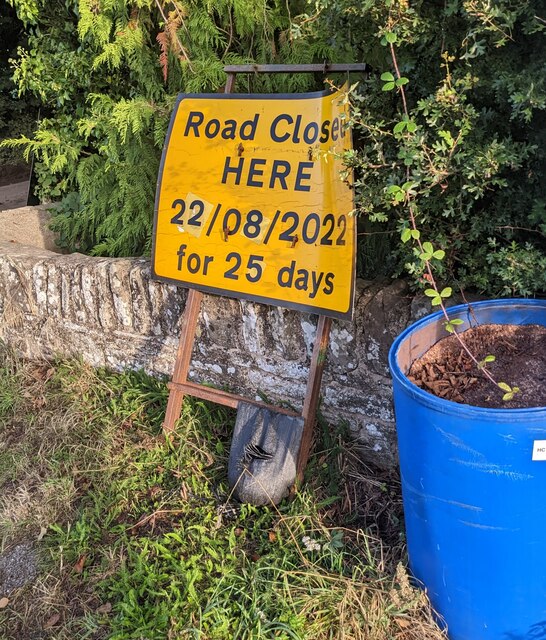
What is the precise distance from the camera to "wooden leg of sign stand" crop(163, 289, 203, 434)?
3244 millimetres

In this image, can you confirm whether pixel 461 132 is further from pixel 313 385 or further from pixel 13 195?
pixel 13 195

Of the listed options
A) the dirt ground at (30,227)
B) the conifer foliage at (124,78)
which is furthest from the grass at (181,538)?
A: the dirt ground at (30,227)

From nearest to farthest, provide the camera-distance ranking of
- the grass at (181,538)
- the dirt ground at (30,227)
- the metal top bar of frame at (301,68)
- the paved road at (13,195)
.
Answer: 1. the grass at (181,538)
2. the metal top bar of frame at (301,68)
3. the dirt ground at (30,227)
4. the paved road at (13,195)

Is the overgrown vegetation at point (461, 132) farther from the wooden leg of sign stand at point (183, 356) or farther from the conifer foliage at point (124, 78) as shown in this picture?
the wooden leg of sign stand at point (183, 356)

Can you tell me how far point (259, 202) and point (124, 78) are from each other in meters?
2.15

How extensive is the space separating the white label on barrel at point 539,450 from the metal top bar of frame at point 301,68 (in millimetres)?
1620

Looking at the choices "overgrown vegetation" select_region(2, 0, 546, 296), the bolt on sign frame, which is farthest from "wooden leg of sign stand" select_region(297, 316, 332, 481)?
"overgrown vegetation" select_region(2, 0, 546, 296)

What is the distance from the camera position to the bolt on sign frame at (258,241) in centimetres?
270

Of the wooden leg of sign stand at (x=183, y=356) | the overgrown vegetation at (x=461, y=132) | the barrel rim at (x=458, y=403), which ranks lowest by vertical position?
the wooden leg of sign stand at (x=183, y=356)

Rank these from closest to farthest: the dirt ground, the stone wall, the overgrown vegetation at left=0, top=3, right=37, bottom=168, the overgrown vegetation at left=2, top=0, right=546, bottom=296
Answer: the overgrown vegetation at left=2, top=0, right=546, bottom=296 → the stone wall → the dirt ground → the overgrown vegetation at left=0, top=3, right=37, bottom=168

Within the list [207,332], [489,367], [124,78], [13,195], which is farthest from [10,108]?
[489,367]

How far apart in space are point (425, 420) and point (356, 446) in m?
1.21

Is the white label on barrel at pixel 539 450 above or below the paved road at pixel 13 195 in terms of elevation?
above

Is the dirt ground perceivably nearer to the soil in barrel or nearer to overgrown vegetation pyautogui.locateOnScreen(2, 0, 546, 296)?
overgrown vegetation pyautogui.locateOnScreen(2, 0, 546, 296)
